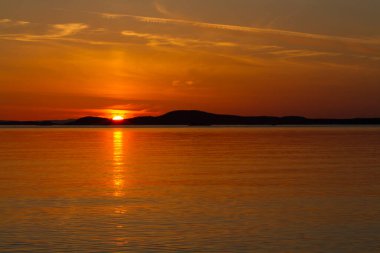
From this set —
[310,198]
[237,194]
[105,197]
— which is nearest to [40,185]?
[105,197]

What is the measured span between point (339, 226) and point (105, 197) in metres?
12.4

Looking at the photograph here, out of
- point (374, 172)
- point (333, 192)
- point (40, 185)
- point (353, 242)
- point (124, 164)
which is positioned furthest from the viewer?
point (124, 164)

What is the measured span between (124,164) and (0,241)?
31.8 m

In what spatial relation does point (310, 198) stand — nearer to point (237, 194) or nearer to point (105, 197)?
point (237, 194)

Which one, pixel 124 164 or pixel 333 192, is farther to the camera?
pixel 124 164

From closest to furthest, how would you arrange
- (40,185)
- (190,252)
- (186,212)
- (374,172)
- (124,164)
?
(190,252) < (186,212) < (40,185) < (374,172) < (124,164)

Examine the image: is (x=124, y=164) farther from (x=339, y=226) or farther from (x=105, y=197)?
(x=339, y=226)

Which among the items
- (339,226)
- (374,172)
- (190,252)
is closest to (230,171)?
(374,172)

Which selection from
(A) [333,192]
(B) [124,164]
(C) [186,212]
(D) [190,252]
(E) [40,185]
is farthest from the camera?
(B) [124,164]

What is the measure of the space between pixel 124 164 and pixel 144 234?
30863 millimetres

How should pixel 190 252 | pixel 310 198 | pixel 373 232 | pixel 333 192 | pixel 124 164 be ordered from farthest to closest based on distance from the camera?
pixel 124 164 → pixel 333 192 → pixel 310 198 → pixel 373 232 → pixel 190 252

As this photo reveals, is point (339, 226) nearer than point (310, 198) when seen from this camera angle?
Yes

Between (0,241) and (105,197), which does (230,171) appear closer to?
(105,197)

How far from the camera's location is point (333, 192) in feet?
103
